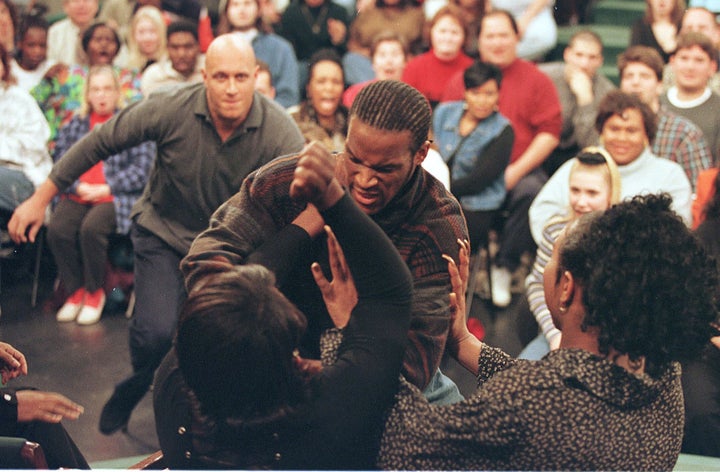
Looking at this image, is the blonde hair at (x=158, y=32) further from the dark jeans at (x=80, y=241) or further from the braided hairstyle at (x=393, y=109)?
the braided hairstyle at (x=393, y=109)

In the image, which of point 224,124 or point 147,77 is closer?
point 224,124

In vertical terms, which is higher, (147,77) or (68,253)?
(147,77)

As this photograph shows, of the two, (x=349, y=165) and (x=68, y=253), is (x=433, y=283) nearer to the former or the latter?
(x=349, y=165)

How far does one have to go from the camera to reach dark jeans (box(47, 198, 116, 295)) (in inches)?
177

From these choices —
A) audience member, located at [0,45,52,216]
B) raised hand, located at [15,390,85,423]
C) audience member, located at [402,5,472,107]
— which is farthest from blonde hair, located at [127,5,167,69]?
raised hand, located at [15,390,85,423]

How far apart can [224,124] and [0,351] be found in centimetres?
A: 130

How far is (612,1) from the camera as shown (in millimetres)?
6707

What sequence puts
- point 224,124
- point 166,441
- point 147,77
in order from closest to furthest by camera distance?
point 166,441 → point 224,124 → point 147,77

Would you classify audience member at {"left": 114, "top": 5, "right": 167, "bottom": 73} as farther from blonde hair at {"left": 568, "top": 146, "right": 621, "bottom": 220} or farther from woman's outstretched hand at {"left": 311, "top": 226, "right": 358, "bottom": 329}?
woman's outstretched hand at {"left": 311, "top": 226, "right": 358, "bottom": 329}

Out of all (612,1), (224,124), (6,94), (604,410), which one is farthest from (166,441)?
(612,1)

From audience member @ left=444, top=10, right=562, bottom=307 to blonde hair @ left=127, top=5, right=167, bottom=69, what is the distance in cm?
176

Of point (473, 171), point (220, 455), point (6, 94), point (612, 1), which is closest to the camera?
point (220, 455)

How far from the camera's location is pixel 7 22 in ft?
17.8

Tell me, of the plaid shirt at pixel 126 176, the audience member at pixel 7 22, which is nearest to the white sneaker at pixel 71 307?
the plaid shirt at pixel 126 176
